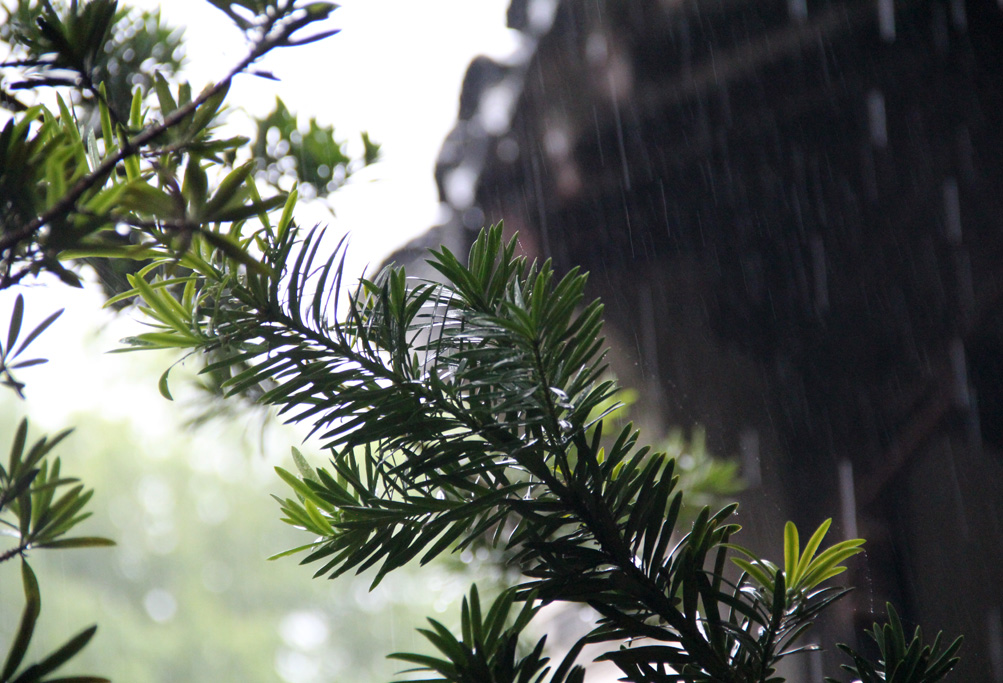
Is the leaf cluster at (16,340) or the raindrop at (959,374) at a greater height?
the leaf cluster at (16,340)

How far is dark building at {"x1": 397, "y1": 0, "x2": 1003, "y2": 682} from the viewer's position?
2.05ft

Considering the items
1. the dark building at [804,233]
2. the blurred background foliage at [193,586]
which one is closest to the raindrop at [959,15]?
the dark building at [804,233]

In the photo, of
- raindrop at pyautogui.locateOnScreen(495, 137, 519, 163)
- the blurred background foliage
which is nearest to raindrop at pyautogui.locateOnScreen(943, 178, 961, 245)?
raindrop at pyautogui.locateOnScreen(495, 137, 519, 163)

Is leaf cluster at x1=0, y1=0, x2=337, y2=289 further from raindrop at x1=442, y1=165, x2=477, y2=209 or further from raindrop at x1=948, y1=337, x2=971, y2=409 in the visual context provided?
raindrop at x1=442, y1=165, x2=477, y2=209

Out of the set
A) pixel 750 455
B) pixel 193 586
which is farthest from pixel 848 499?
pixel 193 586

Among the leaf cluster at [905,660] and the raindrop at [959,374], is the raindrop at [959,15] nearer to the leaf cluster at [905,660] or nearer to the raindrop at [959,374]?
the raindrop at [959,374]

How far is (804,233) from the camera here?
0.81 m

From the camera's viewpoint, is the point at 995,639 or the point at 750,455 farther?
the point at 750,455

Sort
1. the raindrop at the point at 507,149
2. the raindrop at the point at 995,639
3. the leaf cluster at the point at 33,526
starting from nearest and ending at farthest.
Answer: the leaf cluster at the point at 33,526 < the raindrop at the point at 995,639 < the raindrop at the point at 507,149

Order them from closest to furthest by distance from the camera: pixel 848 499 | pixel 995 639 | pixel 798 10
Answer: pixel 995 639 < pixel 848 499 < pixel 798 10

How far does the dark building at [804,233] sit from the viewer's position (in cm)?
62

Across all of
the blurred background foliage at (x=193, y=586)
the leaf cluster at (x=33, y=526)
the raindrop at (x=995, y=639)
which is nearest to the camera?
the leaf cluster at (x=33, y=526)

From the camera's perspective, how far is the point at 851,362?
732mm

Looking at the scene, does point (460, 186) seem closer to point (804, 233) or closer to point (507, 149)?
point (507, 149)
